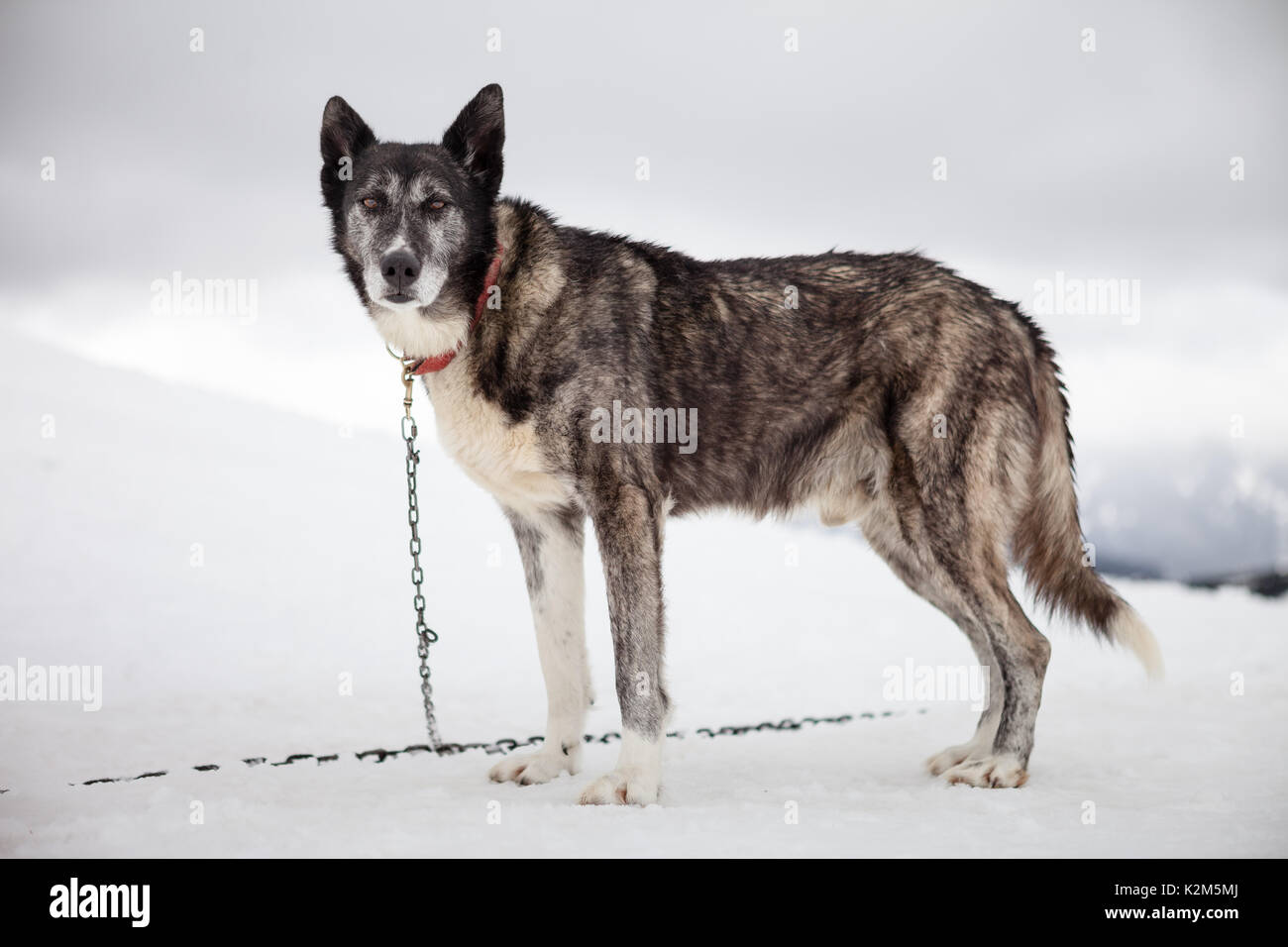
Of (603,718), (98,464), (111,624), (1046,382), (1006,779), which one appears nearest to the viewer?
(1006,779)

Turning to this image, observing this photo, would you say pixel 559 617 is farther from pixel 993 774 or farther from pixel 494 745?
pixel 993 774

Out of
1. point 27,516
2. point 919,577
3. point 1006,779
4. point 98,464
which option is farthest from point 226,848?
point 98,464

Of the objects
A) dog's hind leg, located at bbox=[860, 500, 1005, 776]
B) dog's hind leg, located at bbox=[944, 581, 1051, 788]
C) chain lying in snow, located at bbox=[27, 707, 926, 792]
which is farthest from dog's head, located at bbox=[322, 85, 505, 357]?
dog's hind leg, located at bbox=[944, 581, 1051, 788]

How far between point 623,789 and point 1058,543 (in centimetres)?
262

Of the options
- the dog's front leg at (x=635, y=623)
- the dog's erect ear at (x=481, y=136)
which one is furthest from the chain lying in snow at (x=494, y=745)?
the dog's erect ear at (x=481, y=136)

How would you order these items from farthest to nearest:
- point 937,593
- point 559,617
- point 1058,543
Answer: point 937,593 < point 1058,543 < point 559,617

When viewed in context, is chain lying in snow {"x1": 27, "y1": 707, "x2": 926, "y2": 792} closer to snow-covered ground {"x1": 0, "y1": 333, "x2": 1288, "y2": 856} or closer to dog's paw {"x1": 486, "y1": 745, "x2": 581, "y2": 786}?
snow-covered ground {"x1": 0, "y1": 333, "x2": 1288, "y2": 856}

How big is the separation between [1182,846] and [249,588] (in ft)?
23.4

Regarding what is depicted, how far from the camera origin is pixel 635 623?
4504 millimetres

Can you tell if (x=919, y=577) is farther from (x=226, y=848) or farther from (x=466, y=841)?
(x=226, y=848)

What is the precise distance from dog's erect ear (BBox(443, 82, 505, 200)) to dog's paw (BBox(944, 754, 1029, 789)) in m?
3.33

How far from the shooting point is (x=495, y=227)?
489cm

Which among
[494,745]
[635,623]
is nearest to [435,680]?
[494,745]

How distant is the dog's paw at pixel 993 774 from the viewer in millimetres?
4836
